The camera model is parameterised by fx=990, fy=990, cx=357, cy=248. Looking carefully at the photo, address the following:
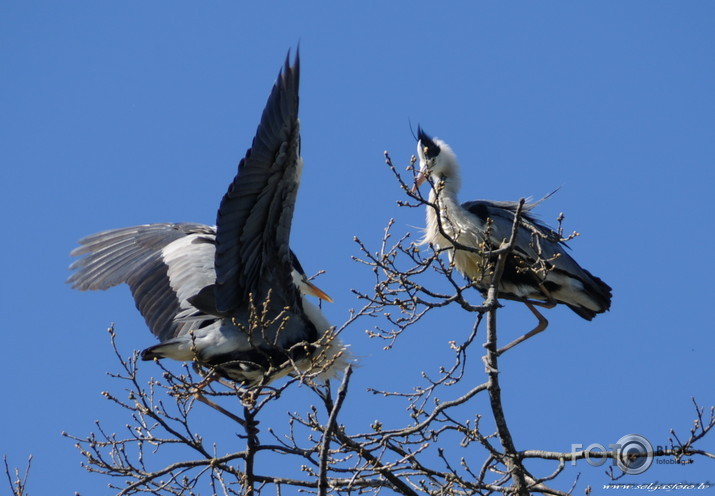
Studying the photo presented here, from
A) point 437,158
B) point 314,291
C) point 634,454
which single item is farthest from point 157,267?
point 634,454

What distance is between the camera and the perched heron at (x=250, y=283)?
4.88 meters

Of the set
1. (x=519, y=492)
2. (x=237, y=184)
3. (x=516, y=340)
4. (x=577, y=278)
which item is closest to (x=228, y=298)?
(x=237, y=184)

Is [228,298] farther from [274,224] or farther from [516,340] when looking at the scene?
[516,340]

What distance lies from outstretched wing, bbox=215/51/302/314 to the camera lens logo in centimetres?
190

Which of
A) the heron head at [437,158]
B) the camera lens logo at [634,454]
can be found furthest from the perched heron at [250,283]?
the heron head at [437,158]

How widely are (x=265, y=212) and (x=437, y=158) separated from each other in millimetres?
3185

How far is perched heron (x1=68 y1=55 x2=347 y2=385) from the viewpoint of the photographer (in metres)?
4.88

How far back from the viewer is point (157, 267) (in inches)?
258

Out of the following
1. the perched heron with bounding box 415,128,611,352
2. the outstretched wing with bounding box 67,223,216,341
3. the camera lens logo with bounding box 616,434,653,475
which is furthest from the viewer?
the perched heron with bounding box 415,128,611,352

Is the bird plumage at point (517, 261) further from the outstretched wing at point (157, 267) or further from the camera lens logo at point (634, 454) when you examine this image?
the camera lens logo at point (634, 454)

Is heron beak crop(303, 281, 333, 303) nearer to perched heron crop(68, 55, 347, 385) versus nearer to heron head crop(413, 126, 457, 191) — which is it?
perched heron crop(68, 55, 347, 385)

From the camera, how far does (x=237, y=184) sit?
489cm

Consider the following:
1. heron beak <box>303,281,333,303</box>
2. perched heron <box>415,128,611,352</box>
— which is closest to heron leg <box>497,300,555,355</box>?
perched heron <box>415,128,611,352</box>

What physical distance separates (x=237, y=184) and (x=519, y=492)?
1.99m
